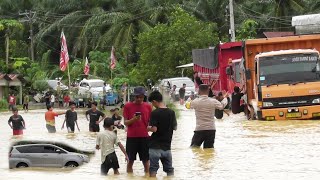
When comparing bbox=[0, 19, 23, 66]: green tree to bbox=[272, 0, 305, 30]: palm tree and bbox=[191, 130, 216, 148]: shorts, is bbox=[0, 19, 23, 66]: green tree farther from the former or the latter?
bbox=[191, 130, 216, 148]: shorts

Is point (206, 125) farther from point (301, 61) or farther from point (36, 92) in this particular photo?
point (36, 92)

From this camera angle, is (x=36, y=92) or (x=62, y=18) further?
(x=62, y=18)

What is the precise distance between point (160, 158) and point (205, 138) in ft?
13.1

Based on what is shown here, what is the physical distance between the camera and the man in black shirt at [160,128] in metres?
14.7

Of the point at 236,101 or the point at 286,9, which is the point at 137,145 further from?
the point at 286,9

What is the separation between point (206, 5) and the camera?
67375mm

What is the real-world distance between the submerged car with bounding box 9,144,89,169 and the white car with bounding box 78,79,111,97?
33.7 metres

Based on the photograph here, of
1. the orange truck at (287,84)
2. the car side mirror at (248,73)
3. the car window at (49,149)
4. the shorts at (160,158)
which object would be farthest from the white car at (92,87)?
the shorts at (160,158)

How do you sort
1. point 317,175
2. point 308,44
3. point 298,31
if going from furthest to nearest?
point 298,31 → point 308,44 → point 317,175

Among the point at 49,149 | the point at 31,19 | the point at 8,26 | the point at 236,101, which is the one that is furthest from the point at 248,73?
the point at 31,19

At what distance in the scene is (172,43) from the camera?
5828 cm

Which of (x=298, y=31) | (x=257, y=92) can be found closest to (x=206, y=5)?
(x=298, y=31)

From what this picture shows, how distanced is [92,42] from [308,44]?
4463 centimetres

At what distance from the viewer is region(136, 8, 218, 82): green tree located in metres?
57.8
